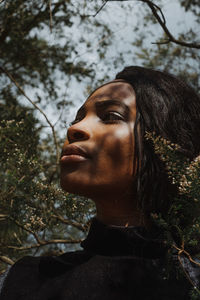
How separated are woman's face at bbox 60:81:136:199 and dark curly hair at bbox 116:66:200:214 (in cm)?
6

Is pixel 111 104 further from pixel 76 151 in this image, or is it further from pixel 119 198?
pixel 119 198

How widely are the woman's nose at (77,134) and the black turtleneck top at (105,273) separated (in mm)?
420

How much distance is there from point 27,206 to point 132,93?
988 millimetres

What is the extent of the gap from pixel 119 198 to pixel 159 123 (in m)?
0.42

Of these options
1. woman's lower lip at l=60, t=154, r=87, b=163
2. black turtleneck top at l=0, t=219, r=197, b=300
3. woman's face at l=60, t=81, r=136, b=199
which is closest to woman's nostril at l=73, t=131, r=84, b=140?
woman's face at l=60, t=81, r=136, b=199

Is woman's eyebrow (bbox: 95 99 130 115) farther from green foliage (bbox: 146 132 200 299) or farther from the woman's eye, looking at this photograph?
green foliage (bbox: 146 132 200 299)

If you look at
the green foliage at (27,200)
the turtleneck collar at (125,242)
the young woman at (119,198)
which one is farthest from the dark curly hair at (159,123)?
the green foliage at (27,200)

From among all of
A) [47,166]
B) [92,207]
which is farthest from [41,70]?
[92,207]

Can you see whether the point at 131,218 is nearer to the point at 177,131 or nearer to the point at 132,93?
the point at 177,131

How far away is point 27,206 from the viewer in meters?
2.63

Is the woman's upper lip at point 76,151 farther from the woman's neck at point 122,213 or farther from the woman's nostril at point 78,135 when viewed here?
the woman's neck at point 122,213

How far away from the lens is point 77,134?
209 cm

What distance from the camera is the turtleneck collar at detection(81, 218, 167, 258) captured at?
1878 millimetres

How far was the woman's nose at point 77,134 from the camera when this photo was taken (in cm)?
206
